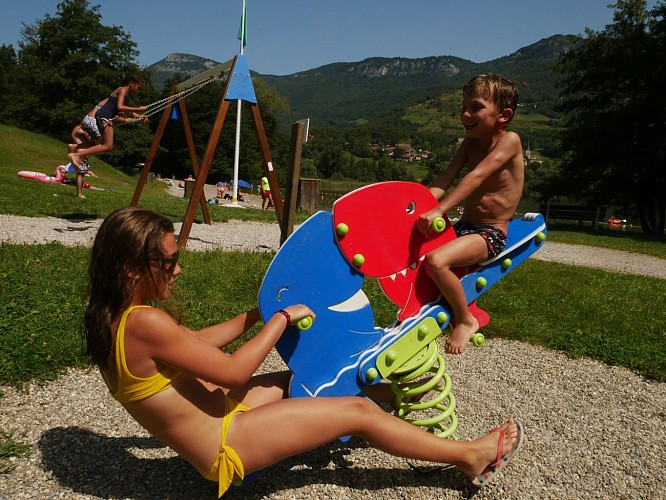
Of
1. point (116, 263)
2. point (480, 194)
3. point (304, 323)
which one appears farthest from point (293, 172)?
point (116, 263)

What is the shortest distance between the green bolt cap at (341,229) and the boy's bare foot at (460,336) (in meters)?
0.83

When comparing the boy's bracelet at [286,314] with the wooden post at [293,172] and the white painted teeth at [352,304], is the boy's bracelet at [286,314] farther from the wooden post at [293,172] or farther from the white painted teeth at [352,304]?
the wooden post at [293,172]

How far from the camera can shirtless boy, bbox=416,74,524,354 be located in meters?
2.69

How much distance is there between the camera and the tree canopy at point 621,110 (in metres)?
20.1

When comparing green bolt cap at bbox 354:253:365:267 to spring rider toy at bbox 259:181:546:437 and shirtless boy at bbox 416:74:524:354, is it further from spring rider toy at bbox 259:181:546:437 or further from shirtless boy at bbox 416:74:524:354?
shirtless boy at bbox 416:74:524:354

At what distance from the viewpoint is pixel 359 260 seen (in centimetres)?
259

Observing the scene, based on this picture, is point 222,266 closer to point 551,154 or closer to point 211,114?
point 211,114

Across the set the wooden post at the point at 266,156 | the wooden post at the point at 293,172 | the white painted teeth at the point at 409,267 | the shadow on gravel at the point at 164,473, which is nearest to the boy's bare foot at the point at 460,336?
the white painted teeth at the point at 409,267

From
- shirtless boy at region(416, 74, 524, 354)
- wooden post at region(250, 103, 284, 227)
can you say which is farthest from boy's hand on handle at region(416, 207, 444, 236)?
wooden post at region(250, 103, 284, 227)

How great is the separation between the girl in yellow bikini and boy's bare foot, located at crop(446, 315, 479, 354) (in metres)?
0.58

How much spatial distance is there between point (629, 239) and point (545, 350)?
13.4 m

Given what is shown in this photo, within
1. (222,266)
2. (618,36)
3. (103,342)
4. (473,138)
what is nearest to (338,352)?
(103,342)

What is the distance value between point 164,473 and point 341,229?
1450 millimetres

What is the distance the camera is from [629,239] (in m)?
16.1
